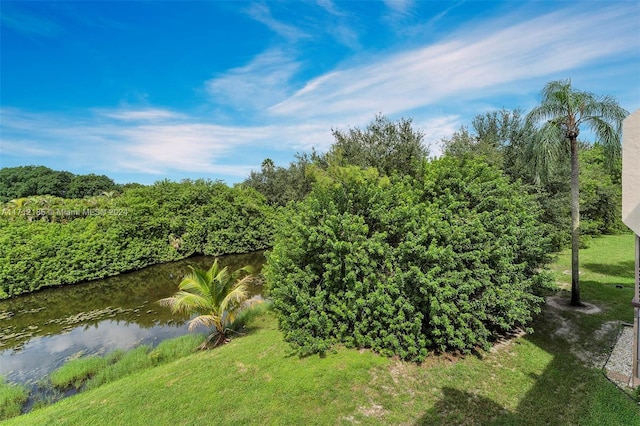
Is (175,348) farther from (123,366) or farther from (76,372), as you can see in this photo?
(76,372)

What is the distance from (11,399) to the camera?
8.77 meters

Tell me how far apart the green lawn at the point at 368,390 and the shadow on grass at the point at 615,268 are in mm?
7807

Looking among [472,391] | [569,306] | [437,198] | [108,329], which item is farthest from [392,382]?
[108,329]

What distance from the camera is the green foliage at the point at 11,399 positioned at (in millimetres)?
8367

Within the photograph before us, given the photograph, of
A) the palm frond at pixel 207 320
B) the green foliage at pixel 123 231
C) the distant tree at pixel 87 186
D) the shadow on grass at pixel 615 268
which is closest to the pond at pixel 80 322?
the green foliage at pixel 123 231

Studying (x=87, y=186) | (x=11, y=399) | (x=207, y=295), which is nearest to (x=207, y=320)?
(x=207, y=295)

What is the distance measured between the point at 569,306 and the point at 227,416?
1269cm

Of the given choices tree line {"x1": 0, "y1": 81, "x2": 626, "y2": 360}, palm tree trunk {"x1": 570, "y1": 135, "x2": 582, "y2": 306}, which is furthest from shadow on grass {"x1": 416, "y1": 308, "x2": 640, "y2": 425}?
palm tree trunk {"x1": 570, "y1": 135, "x2": 582, "y2": 306}

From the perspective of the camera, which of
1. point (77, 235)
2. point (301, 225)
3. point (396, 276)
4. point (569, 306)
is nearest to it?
point (396, 276)

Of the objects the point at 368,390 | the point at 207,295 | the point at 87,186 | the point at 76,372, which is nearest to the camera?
the point at 368,390

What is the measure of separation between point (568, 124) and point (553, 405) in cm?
933

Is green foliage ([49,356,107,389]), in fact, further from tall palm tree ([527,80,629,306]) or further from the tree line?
tall palm tree ([527,80,629,306])

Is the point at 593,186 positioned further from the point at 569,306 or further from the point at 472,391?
the point at 472,391

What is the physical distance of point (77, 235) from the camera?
21.1 metres
